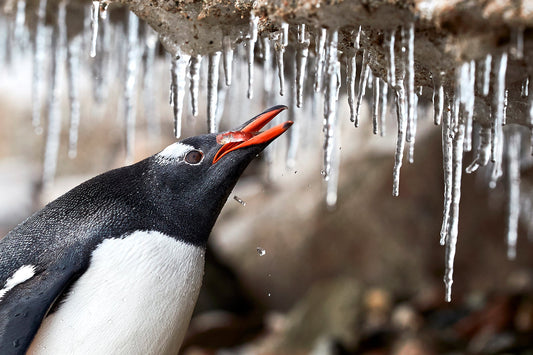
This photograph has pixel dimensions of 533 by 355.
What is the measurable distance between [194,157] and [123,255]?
14.1 inches

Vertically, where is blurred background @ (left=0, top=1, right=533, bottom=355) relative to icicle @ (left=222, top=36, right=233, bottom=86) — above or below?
below

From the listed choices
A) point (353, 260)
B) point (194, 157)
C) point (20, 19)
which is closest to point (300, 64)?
point (194, 157)

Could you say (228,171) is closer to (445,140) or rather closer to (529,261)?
(445,140)

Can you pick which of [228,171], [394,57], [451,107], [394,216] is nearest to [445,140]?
[451,107]

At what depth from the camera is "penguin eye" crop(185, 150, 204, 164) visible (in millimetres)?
1772

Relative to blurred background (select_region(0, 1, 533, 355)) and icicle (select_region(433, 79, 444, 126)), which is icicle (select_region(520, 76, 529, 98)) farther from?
blurred background (select_region(0, 1, 533, 355))

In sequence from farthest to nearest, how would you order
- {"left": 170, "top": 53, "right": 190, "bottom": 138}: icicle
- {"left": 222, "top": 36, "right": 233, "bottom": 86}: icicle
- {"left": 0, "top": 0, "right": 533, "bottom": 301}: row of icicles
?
{"left": 170, "top": 53, "right": 190, "bottom": 138}: icicle → {"left": 222, "top": 36, "right": 233, "bottom": 86}: icicle → {"left": 0, "top": 0, "right": 533, "bottom": 301}: row of icicles

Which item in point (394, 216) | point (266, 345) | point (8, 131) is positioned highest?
point (8, 131)

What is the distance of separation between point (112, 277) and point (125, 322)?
5.2 inches

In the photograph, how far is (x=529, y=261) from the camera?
15.0 feet

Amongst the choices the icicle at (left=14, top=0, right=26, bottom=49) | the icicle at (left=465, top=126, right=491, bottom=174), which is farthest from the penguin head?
the icicle at (left=14, top=0, right=26, bottom=49)

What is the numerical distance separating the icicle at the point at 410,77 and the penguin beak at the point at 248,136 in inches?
15.2

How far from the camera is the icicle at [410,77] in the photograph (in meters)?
1.38

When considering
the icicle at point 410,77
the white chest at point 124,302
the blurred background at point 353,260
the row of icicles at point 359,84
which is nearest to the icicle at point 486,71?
the row of icicles at point 359,84
